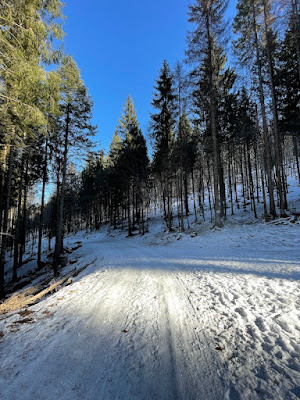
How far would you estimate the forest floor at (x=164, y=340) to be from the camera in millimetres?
2047

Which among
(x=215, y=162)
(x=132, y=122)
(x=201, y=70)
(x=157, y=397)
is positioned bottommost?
(x=157, y=397)

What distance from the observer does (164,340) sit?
9.45ft

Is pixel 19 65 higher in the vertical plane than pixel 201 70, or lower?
lower

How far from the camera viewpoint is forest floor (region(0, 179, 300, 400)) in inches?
80.6

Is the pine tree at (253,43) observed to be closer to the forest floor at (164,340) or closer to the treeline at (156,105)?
the treeline at (156,105)

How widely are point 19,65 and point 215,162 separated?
11.8 metres

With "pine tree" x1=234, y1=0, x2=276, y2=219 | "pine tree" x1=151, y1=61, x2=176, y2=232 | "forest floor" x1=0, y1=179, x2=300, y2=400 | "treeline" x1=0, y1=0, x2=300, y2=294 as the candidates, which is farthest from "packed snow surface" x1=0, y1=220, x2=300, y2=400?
"pine tree" x1=151, y1=61, x2=176, y2=232

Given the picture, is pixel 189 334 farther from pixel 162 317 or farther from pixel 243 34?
pixel 243 34

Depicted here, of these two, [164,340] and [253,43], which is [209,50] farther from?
[164,340]

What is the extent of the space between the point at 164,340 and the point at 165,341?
0.03m

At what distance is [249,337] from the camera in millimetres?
2729

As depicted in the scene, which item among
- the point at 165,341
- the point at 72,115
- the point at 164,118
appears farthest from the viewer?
the point at 164,118

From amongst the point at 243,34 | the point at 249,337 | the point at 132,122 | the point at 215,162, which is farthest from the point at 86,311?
the point at 132,122

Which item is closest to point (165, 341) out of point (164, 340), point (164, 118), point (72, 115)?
point (164, 340)
